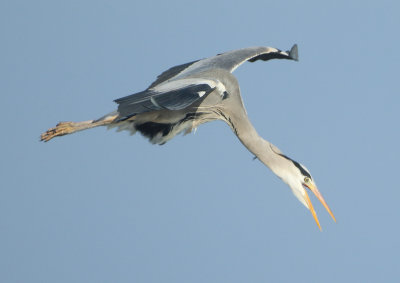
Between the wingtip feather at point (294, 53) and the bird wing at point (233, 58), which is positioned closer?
the bird wing at point (233, 58)

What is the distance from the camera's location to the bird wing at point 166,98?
30.3ft

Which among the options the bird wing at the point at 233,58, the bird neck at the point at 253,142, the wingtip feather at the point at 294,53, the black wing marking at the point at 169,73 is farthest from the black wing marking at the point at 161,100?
the wingtip feather at the point at 294,53

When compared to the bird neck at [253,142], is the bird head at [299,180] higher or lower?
lower

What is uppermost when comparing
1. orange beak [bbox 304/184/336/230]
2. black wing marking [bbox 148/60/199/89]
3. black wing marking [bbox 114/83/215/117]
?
black wing marking [bbox 148/60/199/89]

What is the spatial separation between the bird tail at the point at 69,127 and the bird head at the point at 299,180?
1.95m

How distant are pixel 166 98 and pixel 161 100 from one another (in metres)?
0.07

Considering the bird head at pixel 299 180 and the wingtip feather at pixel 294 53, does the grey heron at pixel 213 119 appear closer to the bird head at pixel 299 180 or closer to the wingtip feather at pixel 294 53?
the bird head at pixel 299 180

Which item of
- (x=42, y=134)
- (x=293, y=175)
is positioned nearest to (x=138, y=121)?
(x=42, y=134)

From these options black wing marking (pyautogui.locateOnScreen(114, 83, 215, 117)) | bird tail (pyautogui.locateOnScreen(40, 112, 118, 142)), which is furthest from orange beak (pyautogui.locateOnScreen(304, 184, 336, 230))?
bird tail (pyautogui.locateOnScreen(40, 112, 118, 142))

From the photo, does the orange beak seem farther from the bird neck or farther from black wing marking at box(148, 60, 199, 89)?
black wing marking at box(148, 60, 199, 89)

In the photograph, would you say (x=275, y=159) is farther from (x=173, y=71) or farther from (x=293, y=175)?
(x=173, y=71)

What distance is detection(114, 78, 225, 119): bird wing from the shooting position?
30.3 ft

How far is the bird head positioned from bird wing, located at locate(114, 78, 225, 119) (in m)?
1.29

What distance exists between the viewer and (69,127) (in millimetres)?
10898
